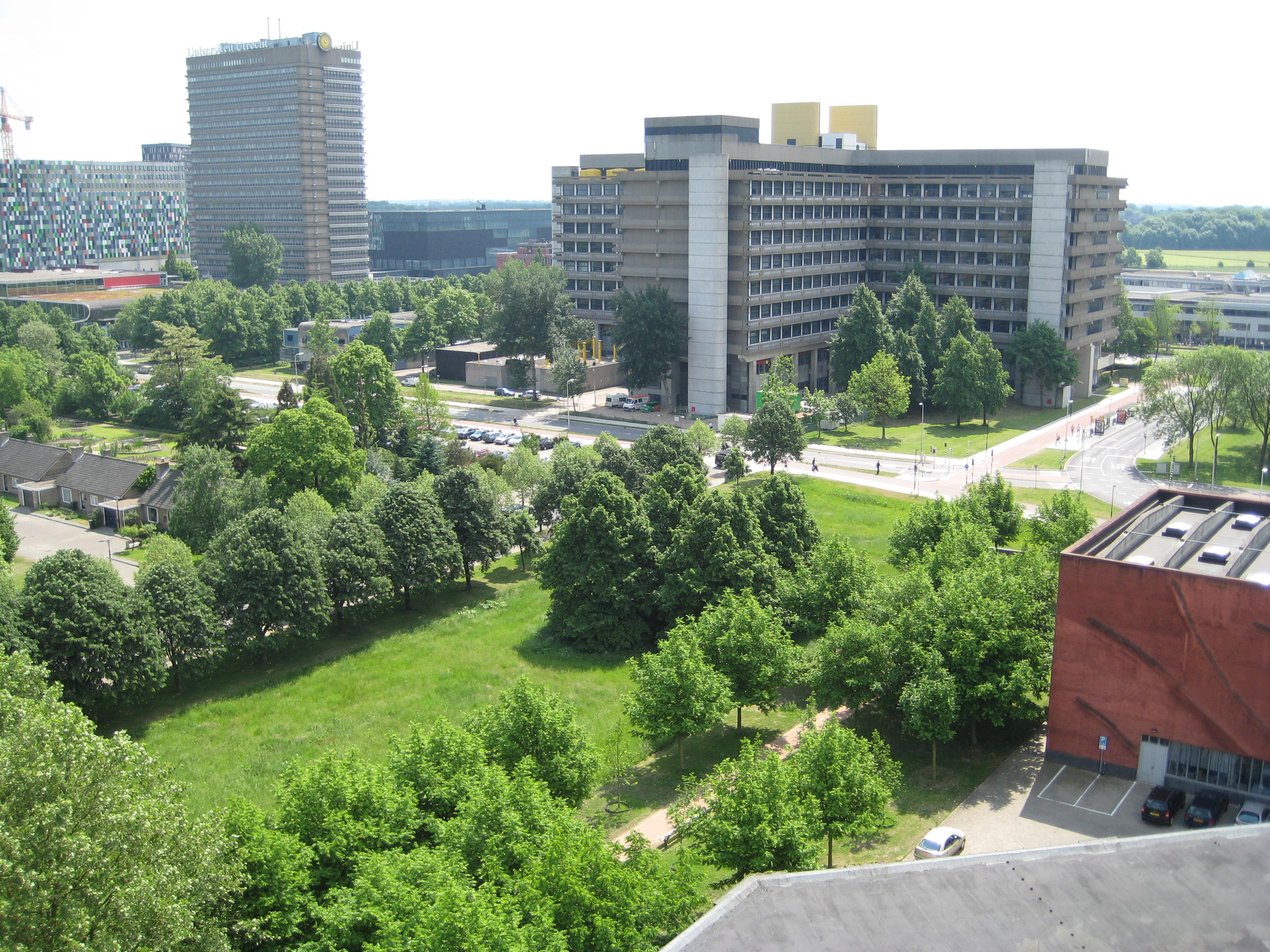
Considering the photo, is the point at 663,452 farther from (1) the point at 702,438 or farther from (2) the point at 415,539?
(2) the point at 415,539

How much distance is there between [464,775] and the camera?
3188cm

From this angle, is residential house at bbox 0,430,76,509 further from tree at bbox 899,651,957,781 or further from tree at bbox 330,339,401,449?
tree at bbox 899,651,957,781

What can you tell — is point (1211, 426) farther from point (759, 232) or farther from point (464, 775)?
point (464, 775)

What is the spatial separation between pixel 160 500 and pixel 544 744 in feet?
169

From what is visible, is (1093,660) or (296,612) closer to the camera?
(1093,660)

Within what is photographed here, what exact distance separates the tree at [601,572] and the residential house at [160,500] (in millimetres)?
33899

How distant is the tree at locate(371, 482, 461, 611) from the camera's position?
186 ft

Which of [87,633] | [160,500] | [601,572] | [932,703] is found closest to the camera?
[932,703]

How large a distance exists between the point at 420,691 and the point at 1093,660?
2834 cm

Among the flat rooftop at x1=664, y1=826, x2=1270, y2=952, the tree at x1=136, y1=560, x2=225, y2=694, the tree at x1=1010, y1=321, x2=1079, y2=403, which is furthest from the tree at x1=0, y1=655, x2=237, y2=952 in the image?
the tree at x1=1010, y1=321, x2=1079, y2=403

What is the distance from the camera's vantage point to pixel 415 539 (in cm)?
5700

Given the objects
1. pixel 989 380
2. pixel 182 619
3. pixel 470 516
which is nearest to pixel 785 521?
pixel 470 516

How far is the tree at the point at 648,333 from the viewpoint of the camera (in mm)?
99812

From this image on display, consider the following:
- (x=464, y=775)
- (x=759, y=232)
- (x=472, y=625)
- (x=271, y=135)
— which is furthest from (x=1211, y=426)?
(x=271, y=135)
